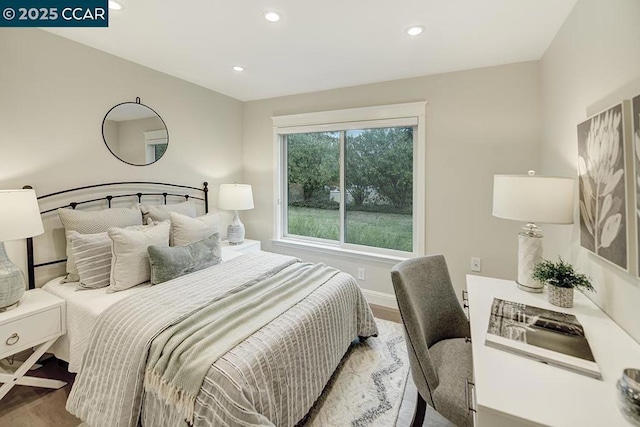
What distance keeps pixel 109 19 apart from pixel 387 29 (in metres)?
1.89

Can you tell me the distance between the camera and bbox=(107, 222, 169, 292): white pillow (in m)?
2.00

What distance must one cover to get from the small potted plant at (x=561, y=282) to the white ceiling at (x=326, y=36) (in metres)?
1.57

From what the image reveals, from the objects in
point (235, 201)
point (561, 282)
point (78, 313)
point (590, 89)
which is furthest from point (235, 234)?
point (590, 89)

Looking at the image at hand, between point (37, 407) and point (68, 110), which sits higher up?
point (68, 110)

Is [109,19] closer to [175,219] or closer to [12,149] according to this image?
[12,149]

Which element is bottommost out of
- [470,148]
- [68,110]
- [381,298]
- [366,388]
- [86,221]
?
[366,388]

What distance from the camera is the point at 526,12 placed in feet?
6.12

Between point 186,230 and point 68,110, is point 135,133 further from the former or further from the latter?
point 186,230

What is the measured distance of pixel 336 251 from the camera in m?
3.51

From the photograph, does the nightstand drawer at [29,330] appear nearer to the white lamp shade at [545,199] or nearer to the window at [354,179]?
the window at [354,179]

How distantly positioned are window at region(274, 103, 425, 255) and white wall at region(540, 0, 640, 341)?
108cm

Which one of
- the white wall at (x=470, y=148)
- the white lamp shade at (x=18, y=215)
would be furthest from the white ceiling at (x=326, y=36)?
the white lamp shade at (x=18, y=215)

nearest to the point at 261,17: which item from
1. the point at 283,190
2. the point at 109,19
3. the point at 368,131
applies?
the point at 109,19

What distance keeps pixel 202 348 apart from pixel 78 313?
104 centimetres
